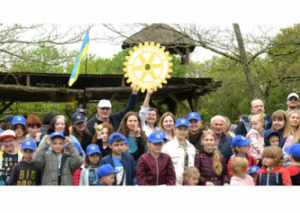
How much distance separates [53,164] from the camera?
442cm

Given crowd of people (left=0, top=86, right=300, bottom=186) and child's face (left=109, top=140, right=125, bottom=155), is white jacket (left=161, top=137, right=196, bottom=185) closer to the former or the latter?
crowd of people (left=0, top=86, right=300, bottom=186)

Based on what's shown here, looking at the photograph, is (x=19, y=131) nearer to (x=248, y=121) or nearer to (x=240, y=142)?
(x=240, y=142)

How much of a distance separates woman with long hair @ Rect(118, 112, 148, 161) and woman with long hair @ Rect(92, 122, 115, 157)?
18cm

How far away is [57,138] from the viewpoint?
14.8 feet

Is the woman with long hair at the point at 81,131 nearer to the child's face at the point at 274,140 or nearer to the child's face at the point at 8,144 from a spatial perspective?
the child's face at the point at 8,144

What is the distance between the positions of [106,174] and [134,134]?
3.15 ft

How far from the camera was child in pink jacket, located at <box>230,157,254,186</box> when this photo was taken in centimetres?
462

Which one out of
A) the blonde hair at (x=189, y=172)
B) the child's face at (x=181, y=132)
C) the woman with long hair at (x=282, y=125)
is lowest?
the blonde hair at (x=189, y=172)

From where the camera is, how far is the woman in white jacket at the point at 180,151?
187 inches

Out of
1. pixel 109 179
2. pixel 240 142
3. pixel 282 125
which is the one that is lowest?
pixel 109 179

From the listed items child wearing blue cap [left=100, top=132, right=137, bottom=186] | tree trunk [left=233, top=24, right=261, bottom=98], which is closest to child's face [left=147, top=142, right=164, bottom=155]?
child wearing blue cap [left=100, top=132, right=137, bottom=186]

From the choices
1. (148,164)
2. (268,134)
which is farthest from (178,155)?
(268,134)

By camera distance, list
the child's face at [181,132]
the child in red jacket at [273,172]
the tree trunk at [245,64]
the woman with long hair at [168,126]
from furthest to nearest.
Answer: the tree trunk at [245,64] → the woman with long hair at [168,126] → the child's face at [181,132] → the child in red jacket at [273,172]

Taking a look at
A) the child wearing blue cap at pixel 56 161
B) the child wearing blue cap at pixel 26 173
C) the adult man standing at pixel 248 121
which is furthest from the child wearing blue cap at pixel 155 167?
the adult man standing at pixel 248 121
